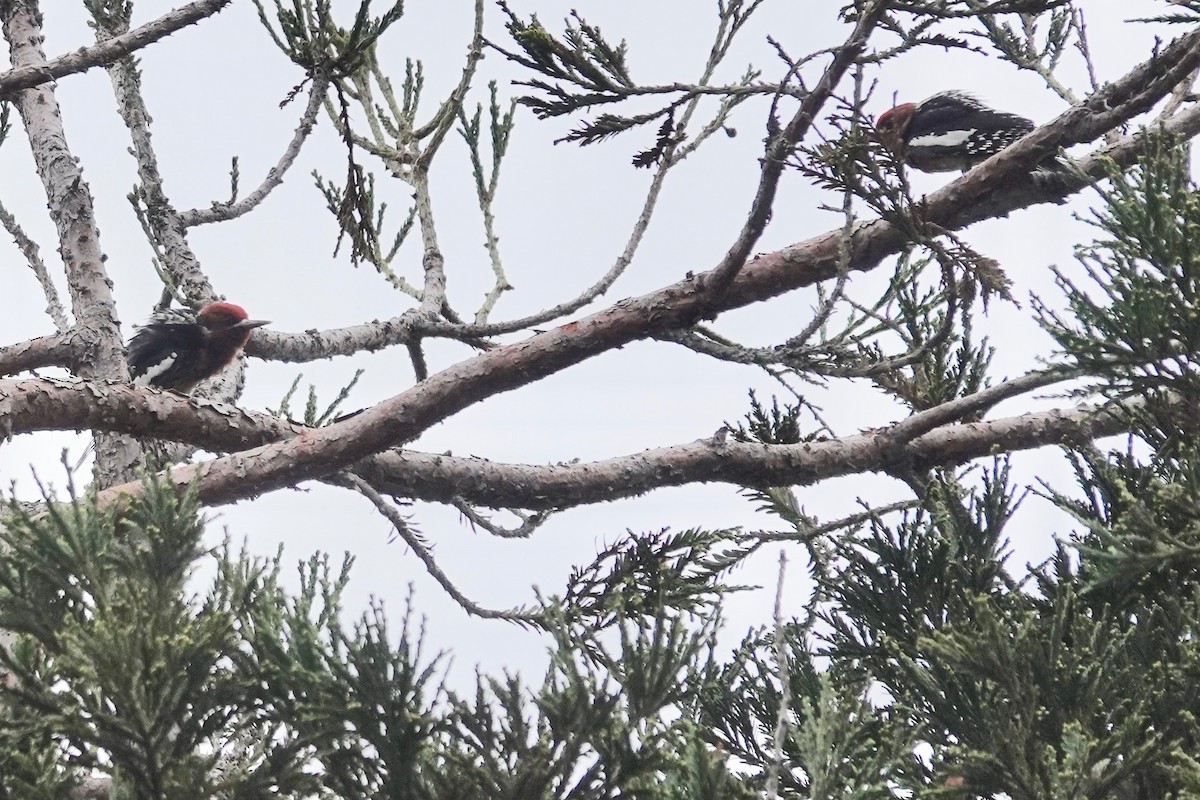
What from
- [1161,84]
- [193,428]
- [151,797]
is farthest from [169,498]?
[1161,84]

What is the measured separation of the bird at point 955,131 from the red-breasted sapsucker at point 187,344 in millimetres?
3764

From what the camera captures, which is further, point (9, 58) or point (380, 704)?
point (9, 58)

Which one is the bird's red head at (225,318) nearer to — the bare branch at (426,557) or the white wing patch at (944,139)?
the bare branch at (426,557)

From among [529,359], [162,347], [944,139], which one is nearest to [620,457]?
[529,359]

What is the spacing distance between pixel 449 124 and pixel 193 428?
2.22m

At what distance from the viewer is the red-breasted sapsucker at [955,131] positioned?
20.6 feet

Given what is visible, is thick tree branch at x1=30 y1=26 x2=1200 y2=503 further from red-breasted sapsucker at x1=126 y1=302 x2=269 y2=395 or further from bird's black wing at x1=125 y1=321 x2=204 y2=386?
bird's black wing at x1=125 y1=321 x2=204 y2=386

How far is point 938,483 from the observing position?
3.17 m

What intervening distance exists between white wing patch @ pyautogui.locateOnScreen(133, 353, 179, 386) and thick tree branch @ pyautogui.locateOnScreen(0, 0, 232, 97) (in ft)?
6.23

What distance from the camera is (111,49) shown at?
421 cm

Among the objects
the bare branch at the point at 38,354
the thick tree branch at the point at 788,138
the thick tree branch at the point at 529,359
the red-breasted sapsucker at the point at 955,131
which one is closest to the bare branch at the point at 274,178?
the bare branch at the point at 38,354

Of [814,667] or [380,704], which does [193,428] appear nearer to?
[380,704]

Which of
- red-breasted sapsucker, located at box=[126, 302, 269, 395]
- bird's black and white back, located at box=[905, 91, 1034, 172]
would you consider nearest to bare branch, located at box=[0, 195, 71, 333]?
red-breasted sapsucker, located at box=[126, 302, 269, 395]

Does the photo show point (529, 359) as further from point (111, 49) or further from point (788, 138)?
point (111, 49)
